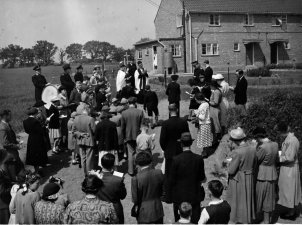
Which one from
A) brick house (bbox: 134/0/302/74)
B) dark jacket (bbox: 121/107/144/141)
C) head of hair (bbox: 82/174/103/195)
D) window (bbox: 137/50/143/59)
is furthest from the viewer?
window (bbox: 137/50/143/59)

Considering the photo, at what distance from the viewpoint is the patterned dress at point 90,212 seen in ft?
15.3

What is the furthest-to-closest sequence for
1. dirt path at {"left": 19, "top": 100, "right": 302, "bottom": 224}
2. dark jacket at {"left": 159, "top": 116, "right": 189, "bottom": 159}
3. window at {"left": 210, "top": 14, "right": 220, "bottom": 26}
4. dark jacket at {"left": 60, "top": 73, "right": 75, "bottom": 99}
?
window at {"left": 210, "top": 14, "right": 220, "bottom": 26}, dark jacket at {"left": 60, "top": 73, "right": 75, "bottom": 99}, dirt path at {"left": 19, "top": 100, "right": 302, "bottom": 224}, dark jacket at {"left": 159, "top": 116, "right": 189, "bottom": 159}

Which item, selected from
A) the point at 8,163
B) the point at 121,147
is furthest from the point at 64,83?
the point at 8,163

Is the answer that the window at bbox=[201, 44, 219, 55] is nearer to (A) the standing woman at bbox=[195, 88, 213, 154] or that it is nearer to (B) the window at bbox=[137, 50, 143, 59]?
(B) the window at bbox=[137, 50, 143, 59]

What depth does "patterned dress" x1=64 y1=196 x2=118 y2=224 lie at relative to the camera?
467 cm

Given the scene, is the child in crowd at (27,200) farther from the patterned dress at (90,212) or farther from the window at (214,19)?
the window at (214,19)

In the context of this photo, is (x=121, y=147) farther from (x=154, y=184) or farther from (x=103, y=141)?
(x=154, y=184)

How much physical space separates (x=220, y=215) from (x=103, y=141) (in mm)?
4122

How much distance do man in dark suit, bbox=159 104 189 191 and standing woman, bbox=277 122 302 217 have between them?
1930 mm

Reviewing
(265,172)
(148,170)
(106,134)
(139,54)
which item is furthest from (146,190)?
(139,54)

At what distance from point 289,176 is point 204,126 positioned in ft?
9.38

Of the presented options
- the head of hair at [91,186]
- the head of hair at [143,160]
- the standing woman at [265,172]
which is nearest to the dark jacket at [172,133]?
the standing woman at [265,172]

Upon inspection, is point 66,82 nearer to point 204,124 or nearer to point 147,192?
point 204,124

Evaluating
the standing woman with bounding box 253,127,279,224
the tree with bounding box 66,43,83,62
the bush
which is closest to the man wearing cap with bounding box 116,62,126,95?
the standing woman with bounding box 253,127,279,224
